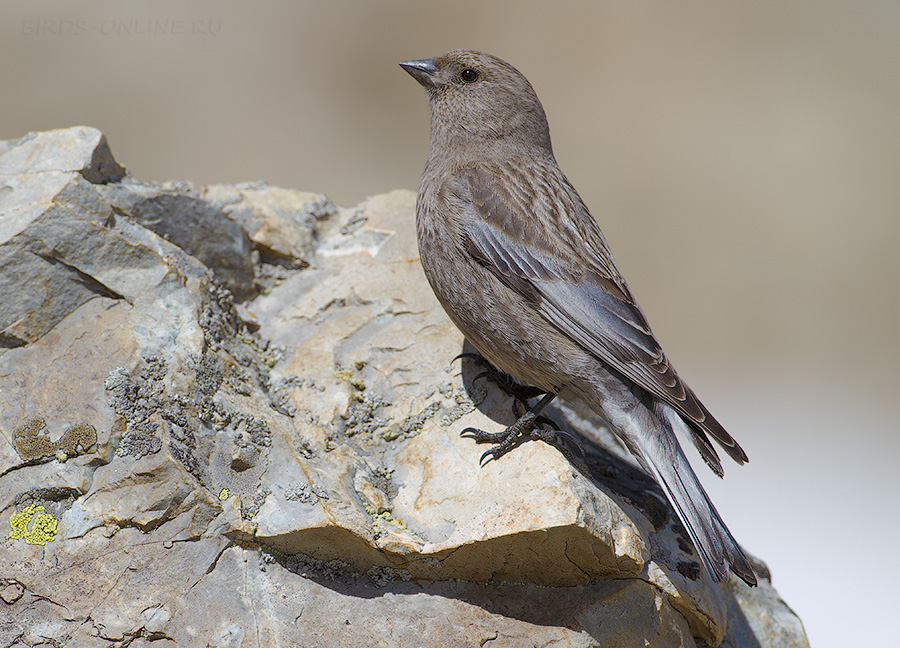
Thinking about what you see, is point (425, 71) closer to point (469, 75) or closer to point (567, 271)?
point (469, 75)

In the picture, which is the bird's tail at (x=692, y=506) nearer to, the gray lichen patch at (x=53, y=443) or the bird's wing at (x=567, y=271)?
the bird's wing at (x=567, y=271)

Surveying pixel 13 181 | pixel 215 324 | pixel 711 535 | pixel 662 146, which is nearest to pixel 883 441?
pixel 662 146

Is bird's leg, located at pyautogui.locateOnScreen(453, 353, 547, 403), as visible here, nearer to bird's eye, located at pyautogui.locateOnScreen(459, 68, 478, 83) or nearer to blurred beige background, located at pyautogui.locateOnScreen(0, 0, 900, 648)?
bird's eye, located at pyautogui.locateOnScreen(459, 68, 478, 83)

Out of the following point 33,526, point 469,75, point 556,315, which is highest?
point 469,75

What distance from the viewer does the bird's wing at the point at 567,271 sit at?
4.11 m

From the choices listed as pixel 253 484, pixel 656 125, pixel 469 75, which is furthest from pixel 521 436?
pixel 656 125

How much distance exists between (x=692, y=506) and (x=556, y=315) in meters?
1.17

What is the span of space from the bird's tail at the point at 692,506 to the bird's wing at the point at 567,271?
172 millimetres

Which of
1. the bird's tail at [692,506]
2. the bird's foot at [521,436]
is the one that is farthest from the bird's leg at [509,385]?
the bird's tail at [692,506]

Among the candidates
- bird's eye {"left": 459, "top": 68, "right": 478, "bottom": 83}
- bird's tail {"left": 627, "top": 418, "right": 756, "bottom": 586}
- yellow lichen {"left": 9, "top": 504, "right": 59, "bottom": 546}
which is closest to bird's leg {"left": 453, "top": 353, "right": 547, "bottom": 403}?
bird's tail {"left": 627, "top": 418, "right": 756, "bottom": 586}

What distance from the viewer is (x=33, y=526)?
358cm

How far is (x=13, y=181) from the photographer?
14.6ft

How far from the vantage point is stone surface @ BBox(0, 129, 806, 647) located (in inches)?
141

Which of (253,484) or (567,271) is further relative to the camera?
(567,271)
